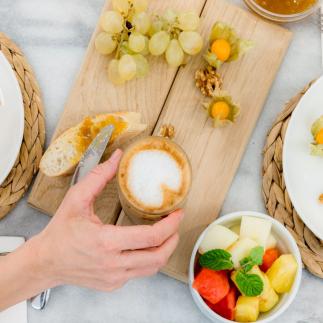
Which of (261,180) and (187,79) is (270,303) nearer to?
(261,180)

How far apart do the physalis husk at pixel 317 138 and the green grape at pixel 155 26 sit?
27 centimetres

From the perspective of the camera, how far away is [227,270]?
2.86 feet

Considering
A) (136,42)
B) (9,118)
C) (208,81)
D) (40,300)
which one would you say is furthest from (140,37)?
(40,300)

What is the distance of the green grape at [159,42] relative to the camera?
0.88 m

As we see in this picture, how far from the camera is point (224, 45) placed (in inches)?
35.4

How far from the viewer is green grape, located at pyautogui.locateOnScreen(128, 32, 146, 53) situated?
2.87 ft

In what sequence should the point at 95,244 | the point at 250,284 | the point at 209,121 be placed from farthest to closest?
the point at 209,121
the point at 250,284
the point at 95,244

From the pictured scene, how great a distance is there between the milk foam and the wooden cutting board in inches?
4.4

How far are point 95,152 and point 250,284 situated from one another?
29 centimetres

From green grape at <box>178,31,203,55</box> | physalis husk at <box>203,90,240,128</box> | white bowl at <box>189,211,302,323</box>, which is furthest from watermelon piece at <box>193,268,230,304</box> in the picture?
green grape at <box>178,31,203,55</box>

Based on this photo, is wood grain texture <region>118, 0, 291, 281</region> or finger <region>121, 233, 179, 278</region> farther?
wood grain texture <region>118, 0, 291, 281</region>

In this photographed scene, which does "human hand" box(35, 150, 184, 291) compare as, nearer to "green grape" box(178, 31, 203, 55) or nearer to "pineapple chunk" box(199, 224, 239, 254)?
"pineapple chunk" box(199, 224, 239, 254)

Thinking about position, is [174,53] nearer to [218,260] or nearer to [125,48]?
[125,48]

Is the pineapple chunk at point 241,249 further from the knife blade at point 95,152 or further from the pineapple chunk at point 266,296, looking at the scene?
the knife blade at point 95,152
